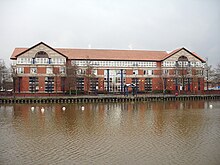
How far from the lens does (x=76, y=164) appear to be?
34.5 ft

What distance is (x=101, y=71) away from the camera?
183ft

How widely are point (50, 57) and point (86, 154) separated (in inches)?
1661

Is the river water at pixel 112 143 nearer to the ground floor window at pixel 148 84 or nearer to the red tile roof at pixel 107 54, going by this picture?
the red tile roof at pixel 107 54

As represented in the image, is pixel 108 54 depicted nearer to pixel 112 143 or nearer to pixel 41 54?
pixel 41 54

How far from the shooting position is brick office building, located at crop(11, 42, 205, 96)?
5072cm

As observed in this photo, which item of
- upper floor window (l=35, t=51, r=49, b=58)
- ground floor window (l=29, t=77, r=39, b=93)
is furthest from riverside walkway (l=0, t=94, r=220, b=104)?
upper floor window (l=35, t=51, r=49, b=58)

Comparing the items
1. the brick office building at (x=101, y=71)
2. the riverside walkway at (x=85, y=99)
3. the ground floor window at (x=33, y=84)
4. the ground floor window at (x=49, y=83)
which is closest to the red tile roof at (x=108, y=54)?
the brick office building at (x=101, y=71)

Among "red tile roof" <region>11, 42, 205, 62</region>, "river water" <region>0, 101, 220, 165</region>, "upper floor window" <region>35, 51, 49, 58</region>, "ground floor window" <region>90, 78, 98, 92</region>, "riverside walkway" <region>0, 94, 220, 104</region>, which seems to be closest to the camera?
"river water" <region>0, 101, 220, 165</region>

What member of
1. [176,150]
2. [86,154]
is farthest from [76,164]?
[176,150]

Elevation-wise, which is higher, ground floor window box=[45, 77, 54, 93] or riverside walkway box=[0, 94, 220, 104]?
ground floor window box=[45, 77, 54, 93]

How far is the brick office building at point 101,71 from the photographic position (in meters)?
50.7

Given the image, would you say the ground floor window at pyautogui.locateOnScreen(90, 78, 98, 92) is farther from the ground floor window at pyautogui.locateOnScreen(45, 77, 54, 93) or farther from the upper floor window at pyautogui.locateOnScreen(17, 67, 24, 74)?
the upper floor window at pyautogui.locateOnScreen(17, 67, 24, 74)

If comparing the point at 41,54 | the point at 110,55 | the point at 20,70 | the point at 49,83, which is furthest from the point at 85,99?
the point at 20,70

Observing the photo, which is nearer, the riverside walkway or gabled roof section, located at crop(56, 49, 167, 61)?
the riverside walkway
